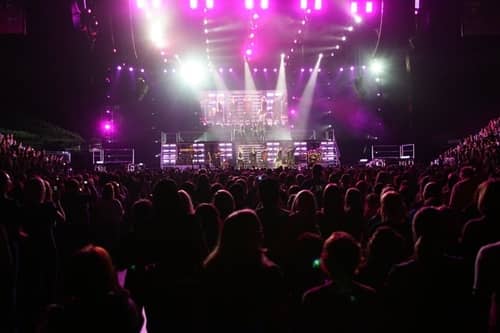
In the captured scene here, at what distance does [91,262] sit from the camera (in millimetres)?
2420

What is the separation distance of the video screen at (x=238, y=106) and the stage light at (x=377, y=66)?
682 cm

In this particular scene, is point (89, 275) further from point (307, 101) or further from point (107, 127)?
point (307, 101)

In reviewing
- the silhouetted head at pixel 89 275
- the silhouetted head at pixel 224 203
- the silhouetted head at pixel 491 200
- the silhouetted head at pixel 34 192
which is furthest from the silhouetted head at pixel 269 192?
the silhouetted head at pixel 89 275

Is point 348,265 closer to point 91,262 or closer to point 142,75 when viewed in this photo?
point 91,262

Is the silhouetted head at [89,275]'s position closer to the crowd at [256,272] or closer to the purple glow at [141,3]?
the crowd at [256,272]

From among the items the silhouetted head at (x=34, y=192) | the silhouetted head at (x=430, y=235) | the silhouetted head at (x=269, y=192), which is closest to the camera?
the silhouetted head at (x=430, y=235)

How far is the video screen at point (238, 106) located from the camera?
3316cm

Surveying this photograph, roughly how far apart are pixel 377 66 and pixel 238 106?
30.5ft

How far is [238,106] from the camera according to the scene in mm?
33312

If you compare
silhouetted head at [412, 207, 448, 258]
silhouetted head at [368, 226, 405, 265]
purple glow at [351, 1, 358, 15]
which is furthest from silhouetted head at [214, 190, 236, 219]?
purple glow at [351, 1, 358, 15]

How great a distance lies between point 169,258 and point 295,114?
100 ft

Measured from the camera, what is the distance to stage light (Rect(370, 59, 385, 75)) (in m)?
27.4

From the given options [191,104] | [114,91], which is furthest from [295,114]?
[114,91]

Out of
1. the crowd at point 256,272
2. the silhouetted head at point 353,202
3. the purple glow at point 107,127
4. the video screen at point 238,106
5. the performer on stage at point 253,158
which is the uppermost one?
the video screen at point 238,106
